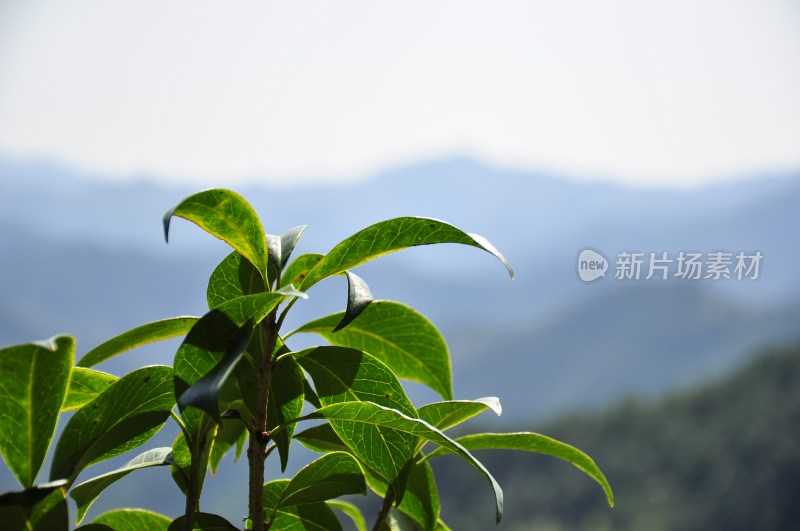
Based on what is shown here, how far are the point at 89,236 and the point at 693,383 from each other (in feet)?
31.6

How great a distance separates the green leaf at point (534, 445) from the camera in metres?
0.59

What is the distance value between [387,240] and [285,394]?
140 millimetres

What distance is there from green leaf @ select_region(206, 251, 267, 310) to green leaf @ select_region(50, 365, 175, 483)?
8 cm

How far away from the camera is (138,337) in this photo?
571 mm

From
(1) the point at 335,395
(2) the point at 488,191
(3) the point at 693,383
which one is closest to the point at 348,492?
(1) the point at 335,395

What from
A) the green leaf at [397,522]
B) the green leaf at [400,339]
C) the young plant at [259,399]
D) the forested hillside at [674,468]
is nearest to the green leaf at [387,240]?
the young plant at [259,399]

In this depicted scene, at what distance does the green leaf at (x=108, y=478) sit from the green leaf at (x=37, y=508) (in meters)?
0.06

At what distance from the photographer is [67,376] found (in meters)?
0.46

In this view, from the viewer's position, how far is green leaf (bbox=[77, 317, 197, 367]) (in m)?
0.56

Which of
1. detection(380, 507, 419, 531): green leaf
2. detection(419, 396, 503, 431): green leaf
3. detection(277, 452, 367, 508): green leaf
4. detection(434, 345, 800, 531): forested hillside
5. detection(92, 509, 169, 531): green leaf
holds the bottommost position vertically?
detection(434, 345, 800, 531): forested hillside

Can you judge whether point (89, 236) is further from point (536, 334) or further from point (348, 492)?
point (348, 492)

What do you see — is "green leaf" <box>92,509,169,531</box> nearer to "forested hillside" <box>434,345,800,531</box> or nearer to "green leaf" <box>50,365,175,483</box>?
"green leaf" <box>50,365,175,483</box>
